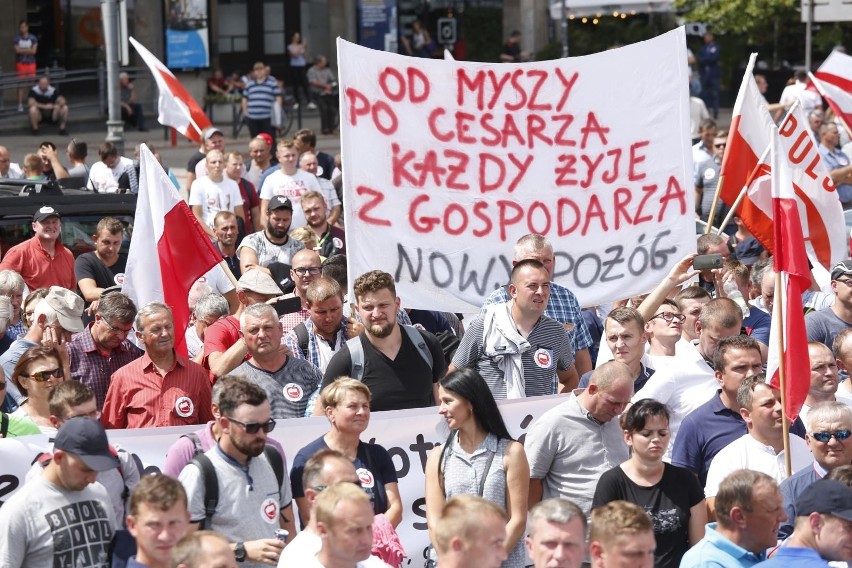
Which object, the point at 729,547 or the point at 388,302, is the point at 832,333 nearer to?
the point at 388,302

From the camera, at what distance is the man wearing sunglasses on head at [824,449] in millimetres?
6520

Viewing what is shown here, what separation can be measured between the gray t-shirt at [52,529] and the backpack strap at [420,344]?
2161mm

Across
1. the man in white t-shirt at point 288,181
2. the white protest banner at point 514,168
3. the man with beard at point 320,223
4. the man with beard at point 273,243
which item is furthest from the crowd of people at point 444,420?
the man in white t-shirt at point 288,181

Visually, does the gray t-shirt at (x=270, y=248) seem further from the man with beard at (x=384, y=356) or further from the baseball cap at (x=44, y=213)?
the man with beard at (x=384, y=356)

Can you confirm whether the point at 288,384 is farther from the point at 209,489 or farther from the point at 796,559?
the point at 796,559

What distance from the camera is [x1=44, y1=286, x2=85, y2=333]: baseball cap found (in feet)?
27.5

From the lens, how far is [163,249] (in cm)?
918

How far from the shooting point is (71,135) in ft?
94.6

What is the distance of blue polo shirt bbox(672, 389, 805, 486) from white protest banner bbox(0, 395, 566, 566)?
65 cm

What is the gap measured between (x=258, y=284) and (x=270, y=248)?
6.45 feet

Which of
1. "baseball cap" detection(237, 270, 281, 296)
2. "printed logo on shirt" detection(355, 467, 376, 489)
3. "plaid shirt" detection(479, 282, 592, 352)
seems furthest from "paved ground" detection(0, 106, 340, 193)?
"printed logo on shirt" detection(355, 467, 376, 489)

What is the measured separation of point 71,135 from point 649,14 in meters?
14.3

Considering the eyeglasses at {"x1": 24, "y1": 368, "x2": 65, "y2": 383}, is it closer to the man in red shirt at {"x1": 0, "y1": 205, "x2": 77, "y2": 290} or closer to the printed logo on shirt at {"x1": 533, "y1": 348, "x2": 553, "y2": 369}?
the printed logo on shirt at {"x1": 533, "y1": 348, "x2": 553, "y2": 369}

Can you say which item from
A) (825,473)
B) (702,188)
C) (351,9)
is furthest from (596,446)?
(351,9)
